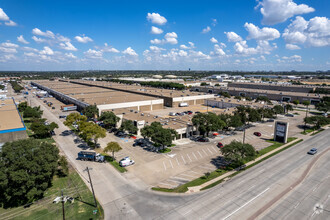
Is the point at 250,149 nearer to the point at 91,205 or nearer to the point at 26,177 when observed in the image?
the point at 91,205

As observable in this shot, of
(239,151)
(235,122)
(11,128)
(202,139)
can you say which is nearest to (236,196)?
(239,151)

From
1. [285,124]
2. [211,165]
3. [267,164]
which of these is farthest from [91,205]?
[285,124]

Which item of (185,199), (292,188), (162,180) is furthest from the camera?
(162,180)

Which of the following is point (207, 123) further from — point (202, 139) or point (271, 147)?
point (271, 147)

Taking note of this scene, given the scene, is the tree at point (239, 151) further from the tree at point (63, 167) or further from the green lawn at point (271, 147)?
the tree at point (63, 167)

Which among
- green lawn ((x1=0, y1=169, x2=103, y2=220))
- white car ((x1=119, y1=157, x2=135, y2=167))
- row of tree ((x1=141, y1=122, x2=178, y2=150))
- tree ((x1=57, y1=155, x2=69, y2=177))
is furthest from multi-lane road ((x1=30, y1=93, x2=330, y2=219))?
row of tree ((x1=141, y1=122, x2=178, y2=150))

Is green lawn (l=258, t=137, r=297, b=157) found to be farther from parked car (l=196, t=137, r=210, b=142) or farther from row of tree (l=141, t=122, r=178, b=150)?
row of tree (l=141, t=122, r=178, b=150)
